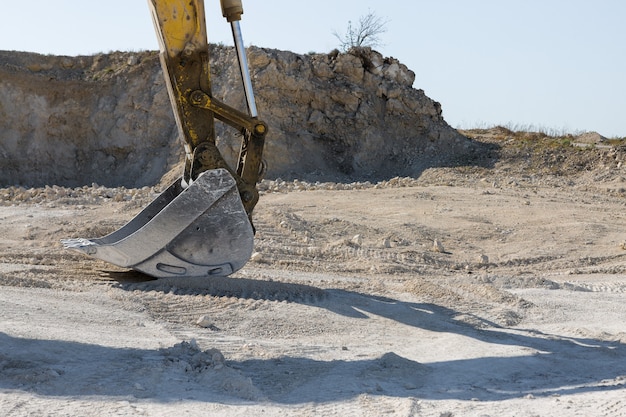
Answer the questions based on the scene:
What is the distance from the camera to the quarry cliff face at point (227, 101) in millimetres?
19156

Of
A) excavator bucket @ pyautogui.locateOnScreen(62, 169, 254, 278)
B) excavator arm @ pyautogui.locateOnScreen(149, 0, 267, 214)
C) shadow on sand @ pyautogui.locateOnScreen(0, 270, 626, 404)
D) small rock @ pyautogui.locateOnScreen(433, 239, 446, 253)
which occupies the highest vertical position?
excavator arm @ pyautogui.locateOnScreen(149, 0, 267, 214)

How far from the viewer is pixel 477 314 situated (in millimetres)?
6910

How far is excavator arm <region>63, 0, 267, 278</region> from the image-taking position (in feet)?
21.7

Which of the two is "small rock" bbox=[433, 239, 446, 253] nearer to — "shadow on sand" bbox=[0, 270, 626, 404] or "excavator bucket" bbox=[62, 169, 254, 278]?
"excavator bucket" bbox=[62, 169, 254, 278]

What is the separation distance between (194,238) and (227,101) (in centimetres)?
1235

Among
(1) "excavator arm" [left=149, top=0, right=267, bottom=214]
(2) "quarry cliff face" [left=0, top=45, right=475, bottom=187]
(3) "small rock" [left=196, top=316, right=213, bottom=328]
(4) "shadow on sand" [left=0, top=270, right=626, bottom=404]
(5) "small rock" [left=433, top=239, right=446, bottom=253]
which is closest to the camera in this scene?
(4) "shadow on sand" [left=0, top=270, right=626, bottom=404]

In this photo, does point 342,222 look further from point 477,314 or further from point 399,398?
point 399,398

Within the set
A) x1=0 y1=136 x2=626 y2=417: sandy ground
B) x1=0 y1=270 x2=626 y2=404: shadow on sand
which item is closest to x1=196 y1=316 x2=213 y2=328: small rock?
x1=0 y1=136 x2=626 y2=417: sandy ground

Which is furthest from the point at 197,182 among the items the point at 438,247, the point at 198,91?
the point at 438,247

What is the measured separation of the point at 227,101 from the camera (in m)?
18.8

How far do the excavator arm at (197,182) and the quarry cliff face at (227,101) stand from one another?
11910mm

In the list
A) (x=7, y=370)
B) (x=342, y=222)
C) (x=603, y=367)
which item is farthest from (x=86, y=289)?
(x=342, y=222)

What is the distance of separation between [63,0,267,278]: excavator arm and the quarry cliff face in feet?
39.1

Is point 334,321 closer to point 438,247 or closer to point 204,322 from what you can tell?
point 204,322
